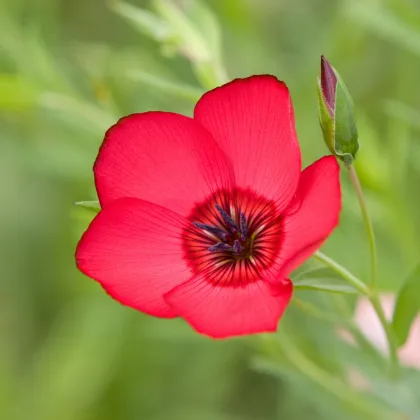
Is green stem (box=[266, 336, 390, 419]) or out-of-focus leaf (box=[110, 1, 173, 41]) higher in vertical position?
out-of-focus leaf (box=[110, 1, 173, 41])

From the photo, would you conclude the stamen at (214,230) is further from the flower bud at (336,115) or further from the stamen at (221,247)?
the flower bud at (336,115)

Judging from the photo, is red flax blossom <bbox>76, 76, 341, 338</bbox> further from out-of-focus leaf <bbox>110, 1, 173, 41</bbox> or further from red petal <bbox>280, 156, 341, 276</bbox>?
out-of-focus leaf <bbox>110, 1, 173, 41</bbox>


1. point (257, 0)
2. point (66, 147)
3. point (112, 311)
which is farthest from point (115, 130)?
point (257, 0)

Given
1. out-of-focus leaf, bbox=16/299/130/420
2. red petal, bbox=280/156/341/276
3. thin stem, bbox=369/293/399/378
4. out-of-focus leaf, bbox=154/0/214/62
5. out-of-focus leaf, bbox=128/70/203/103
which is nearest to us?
red petal, bbox=280/156/341/276

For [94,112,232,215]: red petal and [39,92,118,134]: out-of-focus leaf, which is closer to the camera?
[94,112,232,215]: red petal

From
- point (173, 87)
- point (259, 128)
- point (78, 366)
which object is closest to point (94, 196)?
point (173, 87)

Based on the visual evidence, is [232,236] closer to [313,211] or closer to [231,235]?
[231,235]

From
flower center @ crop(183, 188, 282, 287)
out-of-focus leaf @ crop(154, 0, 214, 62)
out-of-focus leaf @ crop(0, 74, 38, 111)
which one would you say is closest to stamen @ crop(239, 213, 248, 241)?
flower center @ crop(183, 188, 282, 287)
